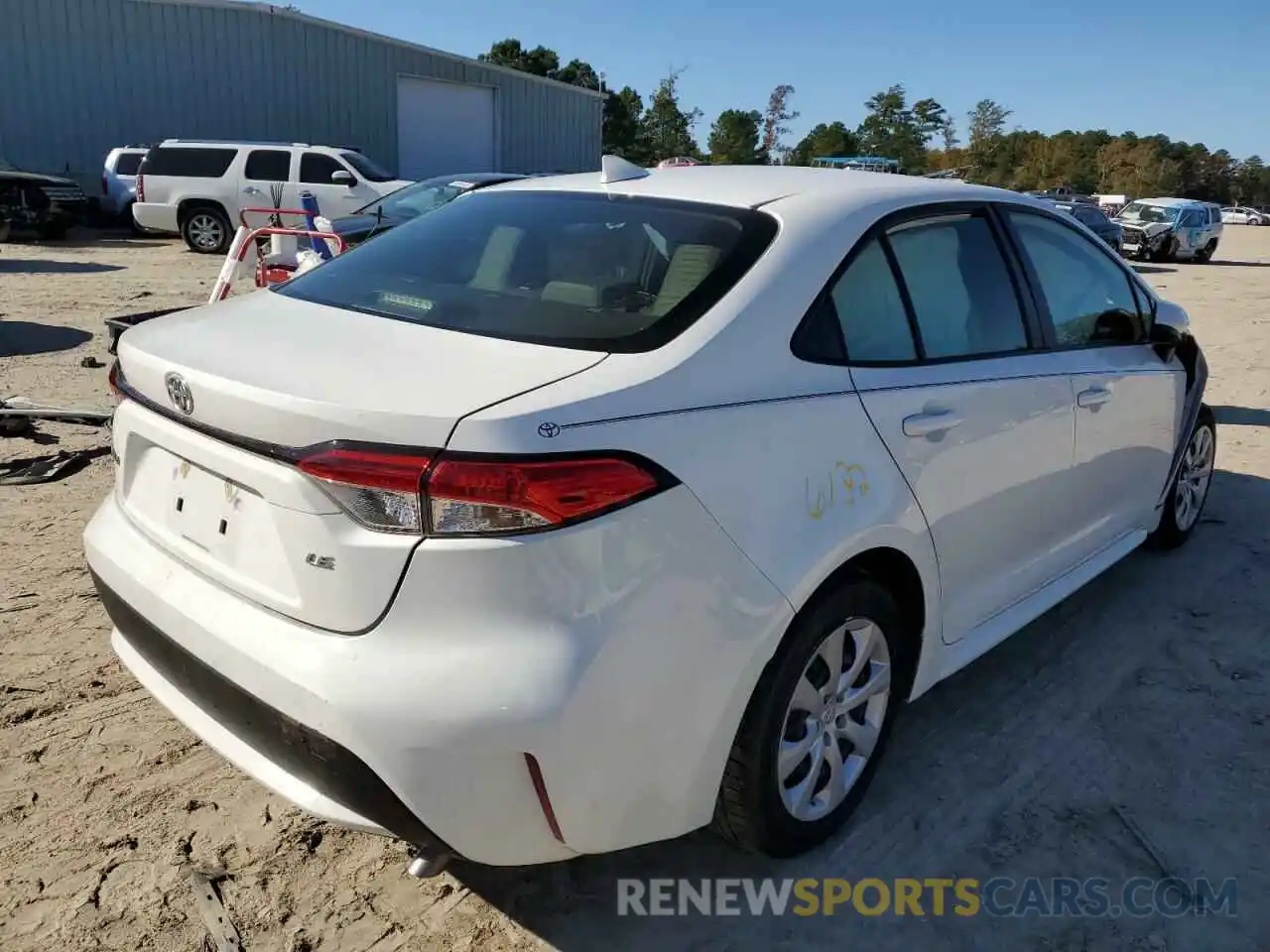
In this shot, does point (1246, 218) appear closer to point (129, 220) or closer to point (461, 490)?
point (129, 220)

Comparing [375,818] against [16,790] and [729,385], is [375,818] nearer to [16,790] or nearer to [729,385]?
[729,385]

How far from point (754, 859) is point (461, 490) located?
1412 mm

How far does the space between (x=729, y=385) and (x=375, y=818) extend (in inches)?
44.8

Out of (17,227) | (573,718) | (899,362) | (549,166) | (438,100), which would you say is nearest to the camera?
(573,718)

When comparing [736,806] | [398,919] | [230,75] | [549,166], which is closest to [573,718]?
[736,806]

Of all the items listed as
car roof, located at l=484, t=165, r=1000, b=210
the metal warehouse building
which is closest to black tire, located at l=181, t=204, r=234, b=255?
the metal warehouse building

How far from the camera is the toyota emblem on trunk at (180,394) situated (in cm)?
218

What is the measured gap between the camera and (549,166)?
3209 cm

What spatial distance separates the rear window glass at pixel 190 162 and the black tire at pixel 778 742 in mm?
17308

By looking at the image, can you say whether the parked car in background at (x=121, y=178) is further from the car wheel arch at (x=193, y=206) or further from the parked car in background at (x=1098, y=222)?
the parked car in background at (x=1098, y=222)

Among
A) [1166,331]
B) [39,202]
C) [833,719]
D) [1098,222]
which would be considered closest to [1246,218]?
[1098,222]

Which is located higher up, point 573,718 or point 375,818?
point 573,718

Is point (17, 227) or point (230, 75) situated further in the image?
point (230, 75)

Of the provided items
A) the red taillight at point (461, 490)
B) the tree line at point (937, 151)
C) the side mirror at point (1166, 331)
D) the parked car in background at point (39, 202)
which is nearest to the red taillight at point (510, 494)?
the red taillight at point (461, 490)
